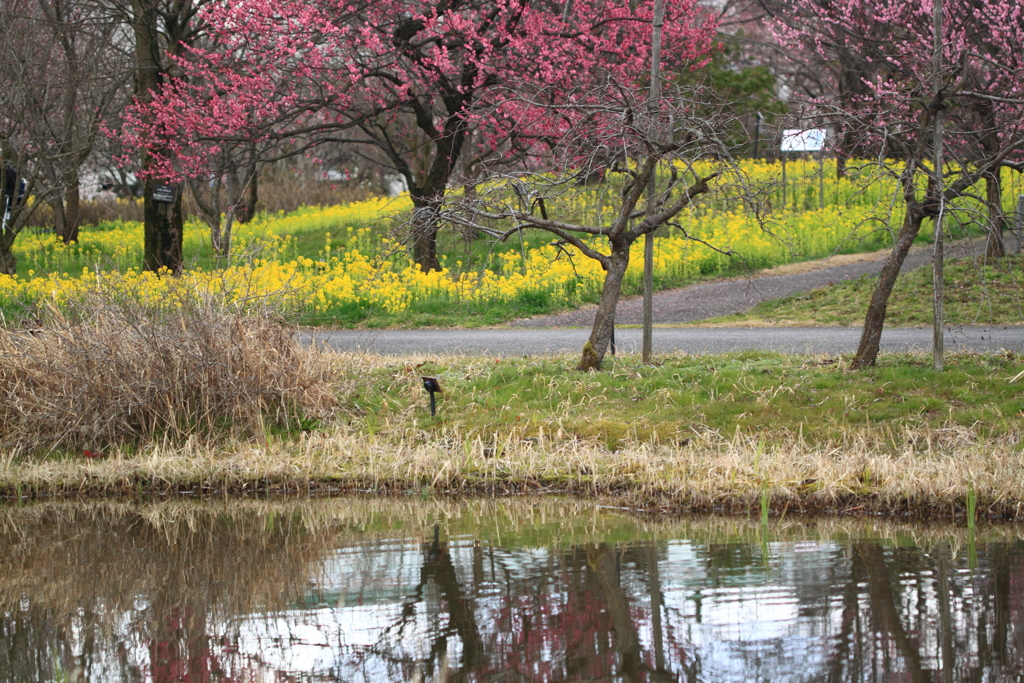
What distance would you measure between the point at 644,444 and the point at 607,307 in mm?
2141

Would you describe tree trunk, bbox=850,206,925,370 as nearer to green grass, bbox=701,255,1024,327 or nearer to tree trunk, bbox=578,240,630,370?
tree trunk, bbox=578,240,630,370

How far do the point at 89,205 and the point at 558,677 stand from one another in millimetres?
31255

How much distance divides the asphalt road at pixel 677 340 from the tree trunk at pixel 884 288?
1513 mm

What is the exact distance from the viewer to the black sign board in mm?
18688

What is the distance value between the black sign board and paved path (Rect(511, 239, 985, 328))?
726 cm

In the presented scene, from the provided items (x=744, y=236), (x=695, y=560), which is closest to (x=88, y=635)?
(x=695, y=560)

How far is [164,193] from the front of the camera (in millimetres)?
18750

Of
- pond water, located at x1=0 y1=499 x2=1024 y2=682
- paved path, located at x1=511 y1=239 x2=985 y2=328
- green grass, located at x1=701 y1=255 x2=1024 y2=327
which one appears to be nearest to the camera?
pond water, located at x1=0 y1=499 x2=1024 y2=682

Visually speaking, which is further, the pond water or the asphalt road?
the asphalt road

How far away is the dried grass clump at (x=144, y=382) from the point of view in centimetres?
888

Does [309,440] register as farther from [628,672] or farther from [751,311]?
[751,311]

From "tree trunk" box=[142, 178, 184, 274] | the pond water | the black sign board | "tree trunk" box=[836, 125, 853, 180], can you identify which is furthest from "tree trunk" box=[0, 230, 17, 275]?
"tree trunk" box=[836, 125, 853, 180]

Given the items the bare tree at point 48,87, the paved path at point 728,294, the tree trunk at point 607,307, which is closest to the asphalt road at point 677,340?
the tree trunk at point 607,307

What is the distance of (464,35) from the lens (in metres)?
16.0
